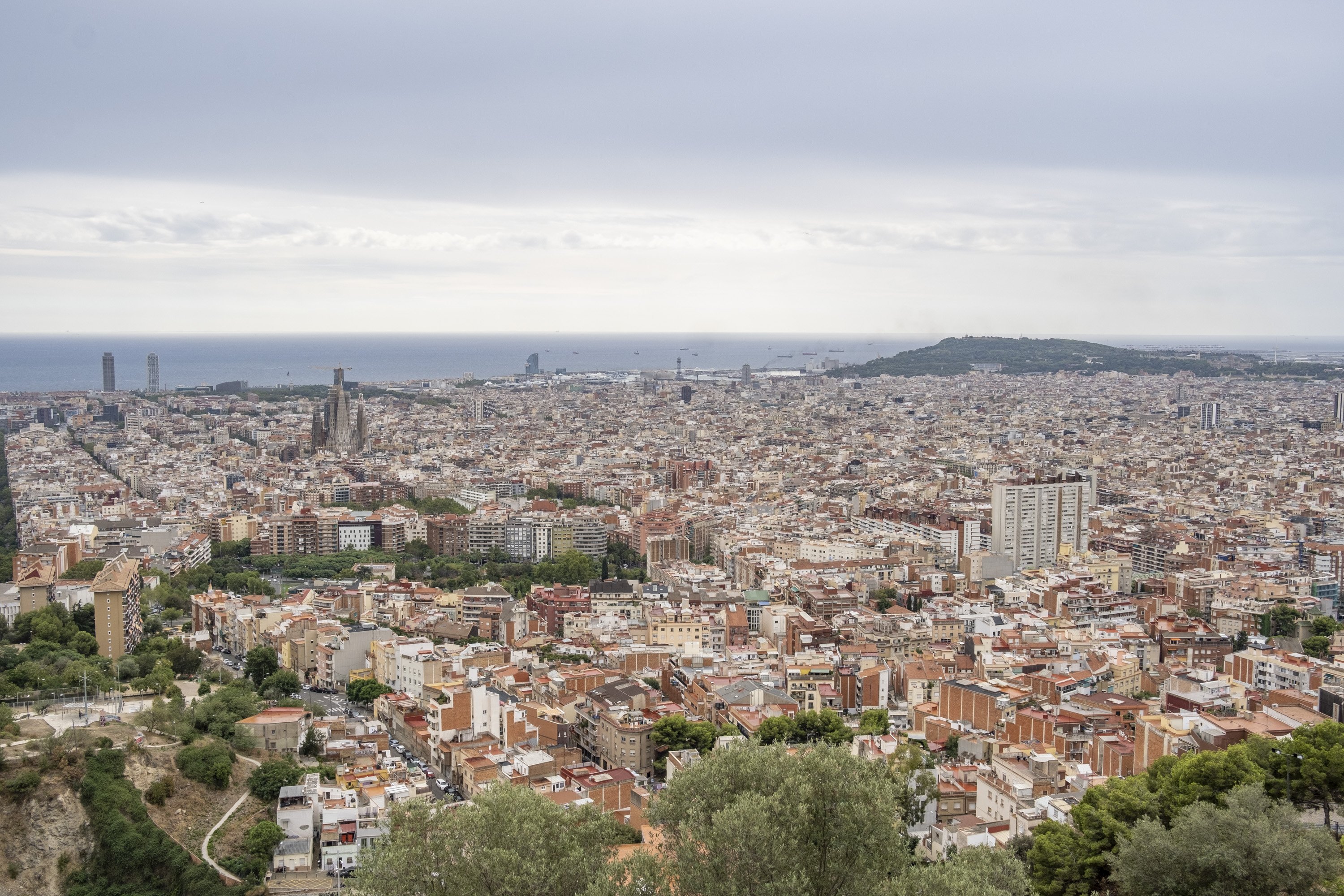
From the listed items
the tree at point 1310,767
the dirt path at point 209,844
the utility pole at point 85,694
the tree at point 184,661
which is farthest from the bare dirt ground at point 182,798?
the tree at point 1310,767

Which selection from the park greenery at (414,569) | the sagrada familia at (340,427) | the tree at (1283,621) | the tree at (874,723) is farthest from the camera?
the sagrada familia at (340,427)

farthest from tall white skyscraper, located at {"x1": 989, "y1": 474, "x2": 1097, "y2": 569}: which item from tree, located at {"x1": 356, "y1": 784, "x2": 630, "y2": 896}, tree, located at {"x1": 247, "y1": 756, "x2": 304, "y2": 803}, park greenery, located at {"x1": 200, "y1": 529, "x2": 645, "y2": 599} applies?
tree, located at {"x1": 356, "y1": 784, "x2": 630, "y2": 896}

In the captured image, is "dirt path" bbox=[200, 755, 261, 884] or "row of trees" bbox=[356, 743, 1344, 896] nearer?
"row of trees" bbox=[356, 743, 1344, 896]

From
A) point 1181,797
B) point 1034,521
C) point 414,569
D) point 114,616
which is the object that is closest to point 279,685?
point 114,616

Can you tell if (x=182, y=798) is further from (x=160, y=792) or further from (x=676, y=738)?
(x=676, y=738)

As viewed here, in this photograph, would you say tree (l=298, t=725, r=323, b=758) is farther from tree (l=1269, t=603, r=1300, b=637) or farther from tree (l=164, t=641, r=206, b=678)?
tree (l=1269, t=603, r=1300, b=637)

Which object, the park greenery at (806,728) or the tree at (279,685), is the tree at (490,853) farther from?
the tree at (279,685)
